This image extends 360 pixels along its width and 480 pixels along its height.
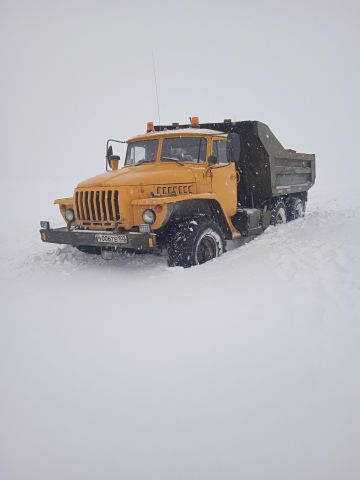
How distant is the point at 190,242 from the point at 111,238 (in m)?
1.13

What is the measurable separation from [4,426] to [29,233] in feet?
28.4

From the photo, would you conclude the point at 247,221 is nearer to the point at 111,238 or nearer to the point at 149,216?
the point at 149,216

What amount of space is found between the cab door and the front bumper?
6.67 ft

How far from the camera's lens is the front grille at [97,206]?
233 inches

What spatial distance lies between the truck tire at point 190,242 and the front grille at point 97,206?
3.04 ft

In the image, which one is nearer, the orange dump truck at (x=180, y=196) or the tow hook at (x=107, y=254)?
the orange dump truck at (x=180, y=196)

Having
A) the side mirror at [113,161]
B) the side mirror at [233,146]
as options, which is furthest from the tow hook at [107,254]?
the side mirror at [233,146]

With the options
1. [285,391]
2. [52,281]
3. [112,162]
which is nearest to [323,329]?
[285,391]

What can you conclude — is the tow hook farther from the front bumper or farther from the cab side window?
the cab side window

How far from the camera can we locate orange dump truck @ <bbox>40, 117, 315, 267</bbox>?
5.82 m

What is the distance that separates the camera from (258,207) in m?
8.99

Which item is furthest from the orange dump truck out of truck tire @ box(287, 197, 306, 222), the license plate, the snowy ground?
truck tire @ box(287, 197, 306, 222)

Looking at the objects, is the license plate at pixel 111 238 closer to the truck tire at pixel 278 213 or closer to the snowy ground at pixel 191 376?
the snowy ground at pixel 191 376

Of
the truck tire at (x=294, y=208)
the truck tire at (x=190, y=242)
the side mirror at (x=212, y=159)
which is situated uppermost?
the side mirror at (x=212, y=159)
